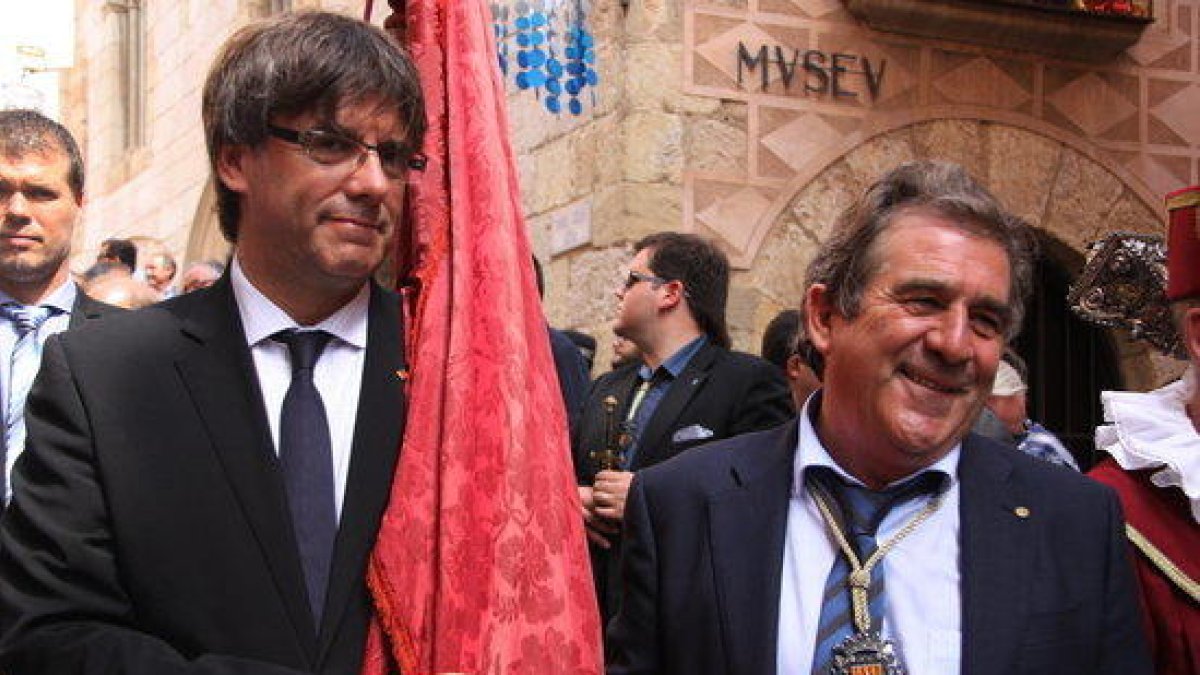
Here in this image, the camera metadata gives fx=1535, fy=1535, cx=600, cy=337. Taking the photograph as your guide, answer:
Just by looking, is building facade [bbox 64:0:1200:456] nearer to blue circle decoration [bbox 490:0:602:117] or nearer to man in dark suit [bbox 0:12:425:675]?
blue circle decoration [bbox 490:0:602:117]

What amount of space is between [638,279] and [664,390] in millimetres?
464

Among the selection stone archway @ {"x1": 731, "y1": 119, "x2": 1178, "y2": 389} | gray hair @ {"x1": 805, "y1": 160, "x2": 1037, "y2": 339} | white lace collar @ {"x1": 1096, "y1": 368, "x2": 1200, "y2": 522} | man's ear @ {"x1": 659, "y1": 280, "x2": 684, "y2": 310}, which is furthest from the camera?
stone archway @ {"x1": 731, "y1": 119, "x2": 1178, "y2": 389}

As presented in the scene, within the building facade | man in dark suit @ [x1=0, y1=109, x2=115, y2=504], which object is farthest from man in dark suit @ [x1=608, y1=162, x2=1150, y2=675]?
the building facade

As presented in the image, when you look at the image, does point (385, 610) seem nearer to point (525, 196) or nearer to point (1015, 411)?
point (1015, 411)

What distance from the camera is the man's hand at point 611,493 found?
14.0ft

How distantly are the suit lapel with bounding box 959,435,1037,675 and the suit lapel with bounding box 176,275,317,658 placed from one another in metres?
0.91

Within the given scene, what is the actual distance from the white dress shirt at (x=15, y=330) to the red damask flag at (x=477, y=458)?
5.12 ft

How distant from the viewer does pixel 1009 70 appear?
8359 mm

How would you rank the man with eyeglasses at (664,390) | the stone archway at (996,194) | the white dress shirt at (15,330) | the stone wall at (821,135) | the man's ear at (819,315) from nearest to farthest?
the man's ear at (819,315), the white dress shirt at (15,330), the man with eyeglasses at (664,390), the stone wall at (821,135), the stone archway at (996,194)

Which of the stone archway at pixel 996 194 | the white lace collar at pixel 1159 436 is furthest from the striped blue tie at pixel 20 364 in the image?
the stone archway at pixel 996 194

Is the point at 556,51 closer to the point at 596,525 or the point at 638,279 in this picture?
the point at 638,279

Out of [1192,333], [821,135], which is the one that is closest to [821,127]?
[821,135]

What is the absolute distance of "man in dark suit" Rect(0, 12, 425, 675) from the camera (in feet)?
6.26

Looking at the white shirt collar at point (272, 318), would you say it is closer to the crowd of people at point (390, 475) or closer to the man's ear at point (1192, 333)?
the crowd of people at point (390, 475)
